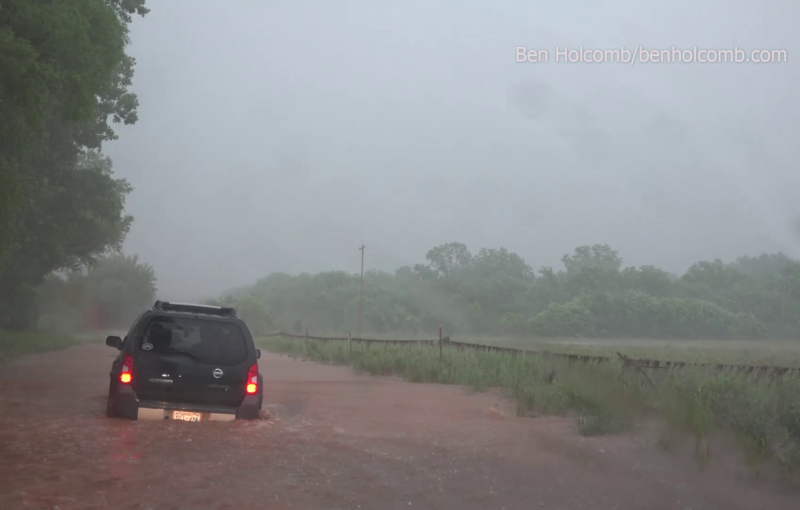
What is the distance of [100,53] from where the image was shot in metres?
16.2

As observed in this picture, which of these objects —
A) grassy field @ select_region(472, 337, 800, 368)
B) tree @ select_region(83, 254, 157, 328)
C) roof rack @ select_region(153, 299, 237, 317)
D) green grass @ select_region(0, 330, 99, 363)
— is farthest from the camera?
tree @ select_region(83, 254, 157, 328)

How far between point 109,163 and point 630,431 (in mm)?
54762

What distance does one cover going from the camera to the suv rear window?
954 cm

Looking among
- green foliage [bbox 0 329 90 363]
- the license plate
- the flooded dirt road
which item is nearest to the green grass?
green foliage [bbox 0 329 90 363]

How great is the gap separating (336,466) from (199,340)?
2.80 metres

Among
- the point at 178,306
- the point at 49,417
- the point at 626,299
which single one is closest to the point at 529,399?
the point at 178,306

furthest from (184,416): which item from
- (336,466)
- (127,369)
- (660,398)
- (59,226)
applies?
(59,226)

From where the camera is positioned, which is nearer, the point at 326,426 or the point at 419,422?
the point at 326,426

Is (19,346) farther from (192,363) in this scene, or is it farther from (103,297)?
(103,297)

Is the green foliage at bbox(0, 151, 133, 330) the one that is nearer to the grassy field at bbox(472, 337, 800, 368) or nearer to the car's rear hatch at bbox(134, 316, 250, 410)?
the grassy field at bbox(472, 337, 800, 368)

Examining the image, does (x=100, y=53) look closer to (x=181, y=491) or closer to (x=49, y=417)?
(x=49, y=417)

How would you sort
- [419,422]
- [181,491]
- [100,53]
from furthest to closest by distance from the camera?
1. [100,53]
2. [419,422]
3. [181,491]

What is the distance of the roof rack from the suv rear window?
0.23 m

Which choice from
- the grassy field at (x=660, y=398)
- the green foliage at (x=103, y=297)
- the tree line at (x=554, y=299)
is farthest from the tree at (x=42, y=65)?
the green foliage at (x=103, y=297)
